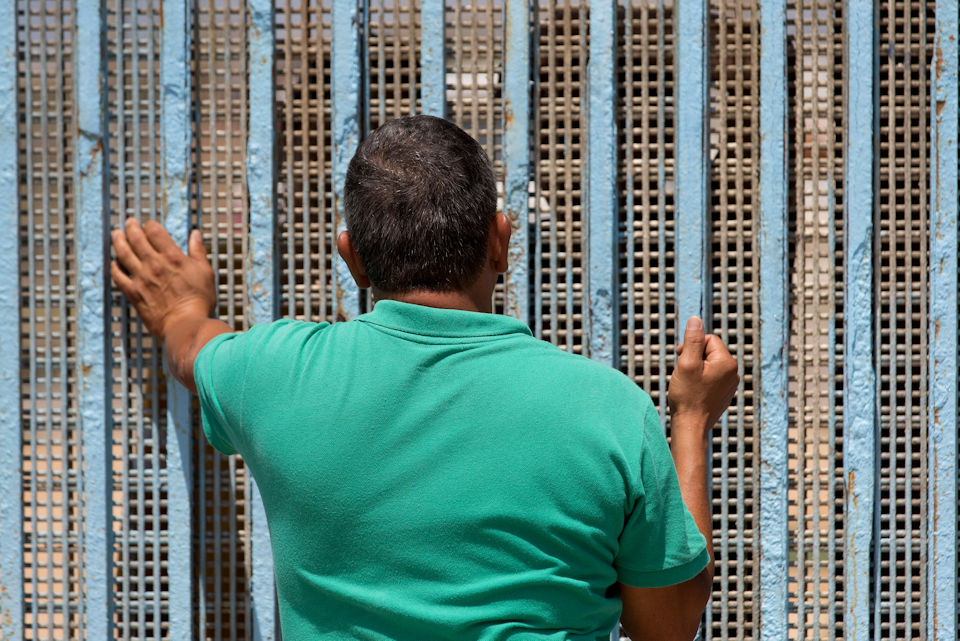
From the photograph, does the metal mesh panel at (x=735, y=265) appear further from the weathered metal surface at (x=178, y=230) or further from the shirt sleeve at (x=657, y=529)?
the weathered metal surface at (x=178, y=230)

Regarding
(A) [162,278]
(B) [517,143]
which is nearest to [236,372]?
(A) [162,278]

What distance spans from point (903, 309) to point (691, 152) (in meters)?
0.67

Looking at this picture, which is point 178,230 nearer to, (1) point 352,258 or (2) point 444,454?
(1) point 352,258

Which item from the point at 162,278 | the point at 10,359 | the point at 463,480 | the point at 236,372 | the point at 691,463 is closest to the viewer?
the point at 463,480

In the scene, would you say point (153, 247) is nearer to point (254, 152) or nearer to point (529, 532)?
point (254, 152)

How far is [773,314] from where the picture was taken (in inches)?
80.9

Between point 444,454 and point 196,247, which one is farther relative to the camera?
point 196,247

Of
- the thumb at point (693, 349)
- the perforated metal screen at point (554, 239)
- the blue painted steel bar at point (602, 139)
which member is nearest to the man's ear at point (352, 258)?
the thumb at point (693, 349)

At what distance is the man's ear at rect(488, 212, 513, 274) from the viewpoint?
51.8 inches

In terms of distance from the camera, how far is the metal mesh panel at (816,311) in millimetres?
2064

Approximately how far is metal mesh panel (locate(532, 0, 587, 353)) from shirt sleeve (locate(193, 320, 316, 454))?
862 mm

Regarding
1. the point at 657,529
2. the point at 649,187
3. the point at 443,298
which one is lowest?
the point at 657,529

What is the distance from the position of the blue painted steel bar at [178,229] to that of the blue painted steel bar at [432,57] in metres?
0.59

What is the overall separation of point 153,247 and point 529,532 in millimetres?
1290
